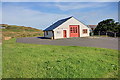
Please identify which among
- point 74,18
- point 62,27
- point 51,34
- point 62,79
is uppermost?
point 74,18

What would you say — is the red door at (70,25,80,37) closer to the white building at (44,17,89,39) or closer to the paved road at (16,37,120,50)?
the white building at (44,17,89,39)

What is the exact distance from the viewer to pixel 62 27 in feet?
75.3

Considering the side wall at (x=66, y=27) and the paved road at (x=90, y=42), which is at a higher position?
the side wall at (x=66, y=27)

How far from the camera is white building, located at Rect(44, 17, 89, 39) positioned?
2225 centimetres

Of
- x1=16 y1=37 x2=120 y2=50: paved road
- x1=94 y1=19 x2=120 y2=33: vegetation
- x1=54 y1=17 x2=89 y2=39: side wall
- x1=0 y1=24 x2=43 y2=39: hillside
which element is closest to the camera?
x1=16 y1=37 x2=120 y2=50: paved road

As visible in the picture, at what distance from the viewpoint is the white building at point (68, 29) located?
73.0 ft

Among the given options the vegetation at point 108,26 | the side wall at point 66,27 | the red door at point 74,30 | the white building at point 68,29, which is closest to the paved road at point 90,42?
the side wall at point 66,27

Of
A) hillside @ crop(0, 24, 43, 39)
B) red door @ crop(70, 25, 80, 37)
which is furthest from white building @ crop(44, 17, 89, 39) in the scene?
hillside @ crop(0, 24, 43, 39)

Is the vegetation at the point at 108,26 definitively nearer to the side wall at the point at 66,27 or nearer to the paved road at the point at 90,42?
the side wall at the point at 66,27

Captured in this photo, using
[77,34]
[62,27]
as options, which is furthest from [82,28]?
[62,27]

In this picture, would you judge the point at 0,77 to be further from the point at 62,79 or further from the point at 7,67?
the point at 62,79

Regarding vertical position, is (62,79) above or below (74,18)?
below

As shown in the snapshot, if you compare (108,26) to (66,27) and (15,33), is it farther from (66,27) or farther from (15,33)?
(15,33)

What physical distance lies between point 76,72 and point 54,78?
929 millimetres
